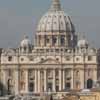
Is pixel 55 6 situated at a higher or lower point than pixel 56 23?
higher

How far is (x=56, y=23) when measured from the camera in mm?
141625

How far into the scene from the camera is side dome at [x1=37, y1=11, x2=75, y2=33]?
141m

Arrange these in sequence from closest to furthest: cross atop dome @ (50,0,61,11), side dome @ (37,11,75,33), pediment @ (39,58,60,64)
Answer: pediment @ (39,58,60,64), side dome @ (37,11,75,33), cross atop dome @ (50,0,61,11)

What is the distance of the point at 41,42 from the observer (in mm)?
139250

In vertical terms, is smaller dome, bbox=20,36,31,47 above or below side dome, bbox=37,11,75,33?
below

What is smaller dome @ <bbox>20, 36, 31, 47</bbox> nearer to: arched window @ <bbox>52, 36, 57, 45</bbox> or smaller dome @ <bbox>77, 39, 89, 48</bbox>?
arched window @ <bbox>52, 36, 57, 45</bbox>

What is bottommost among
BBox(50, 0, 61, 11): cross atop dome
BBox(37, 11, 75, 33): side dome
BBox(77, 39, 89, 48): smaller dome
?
BBox(77, 39, 89, 48): smaller dome

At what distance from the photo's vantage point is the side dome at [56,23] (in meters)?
141

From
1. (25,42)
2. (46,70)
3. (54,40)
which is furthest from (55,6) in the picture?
(46,70)

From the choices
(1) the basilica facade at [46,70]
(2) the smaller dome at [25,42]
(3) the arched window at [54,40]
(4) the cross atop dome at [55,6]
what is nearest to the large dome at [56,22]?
(4) the cross atop dome at [55,6]

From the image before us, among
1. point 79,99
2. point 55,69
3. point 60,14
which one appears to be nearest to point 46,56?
point 55,69

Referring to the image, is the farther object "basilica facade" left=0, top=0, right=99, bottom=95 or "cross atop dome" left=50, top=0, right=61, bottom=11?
"cross atop dome" left=50, top=0, right=61, bottom=11

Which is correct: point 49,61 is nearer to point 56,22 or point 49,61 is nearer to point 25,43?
Answer: point 25,43

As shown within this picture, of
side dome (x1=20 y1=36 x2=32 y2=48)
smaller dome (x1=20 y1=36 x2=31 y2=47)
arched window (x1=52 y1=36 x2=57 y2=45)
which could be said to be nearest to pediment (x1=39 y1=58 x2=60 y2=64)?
side dome (x1=20 y1=36 x2=32 y2=48)
